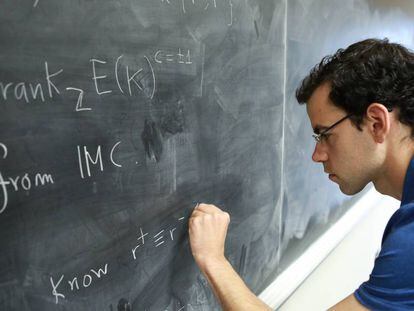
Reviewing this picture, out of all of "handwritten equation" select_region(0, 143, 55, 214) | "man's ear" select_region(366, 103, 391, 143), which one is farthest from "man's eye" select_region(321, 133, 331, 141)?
"handwritten equation" select_region(0, 143, 55, 214)

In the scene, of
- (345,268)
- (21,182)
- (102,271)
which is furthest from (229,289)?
(345,268)

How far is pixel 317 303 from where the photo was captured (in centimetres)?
161

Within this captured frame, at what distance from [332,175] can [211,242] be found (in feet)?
1.23

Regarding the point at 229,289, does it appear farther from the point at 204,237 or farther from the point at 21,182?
the point at 21,182

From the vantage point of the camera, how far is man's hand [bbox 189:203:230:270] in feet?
2.85

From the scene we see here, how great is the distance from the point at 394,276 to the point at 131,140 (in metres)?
0.59

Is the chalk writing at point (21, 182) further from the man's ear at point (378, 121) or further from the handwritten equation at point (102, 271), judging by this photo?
the man's ear at point (378, 121)

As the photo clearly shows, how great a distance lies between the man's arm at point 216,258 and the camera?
2.67 feet

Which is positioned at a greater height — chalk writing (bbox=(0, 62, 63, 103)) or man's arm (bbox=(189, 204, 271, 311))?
chalk writing (bbox=(0, 62, 63, 103))

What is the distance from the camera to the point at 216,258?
34.3 inches

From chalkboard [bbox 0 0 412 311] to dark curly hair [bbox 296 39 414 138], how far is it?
22cm

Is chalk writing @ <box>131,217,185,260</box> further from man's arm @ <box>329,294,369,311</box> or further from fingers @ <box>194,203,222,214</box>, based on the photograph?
man's arm @ <box>329,294,369,311</box>

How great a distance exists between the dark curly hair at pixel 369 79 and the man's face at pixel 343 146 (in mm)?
21

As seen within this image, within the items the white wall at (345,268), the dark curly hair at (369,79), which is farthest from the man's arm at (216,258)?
the white wall at (345,268)
